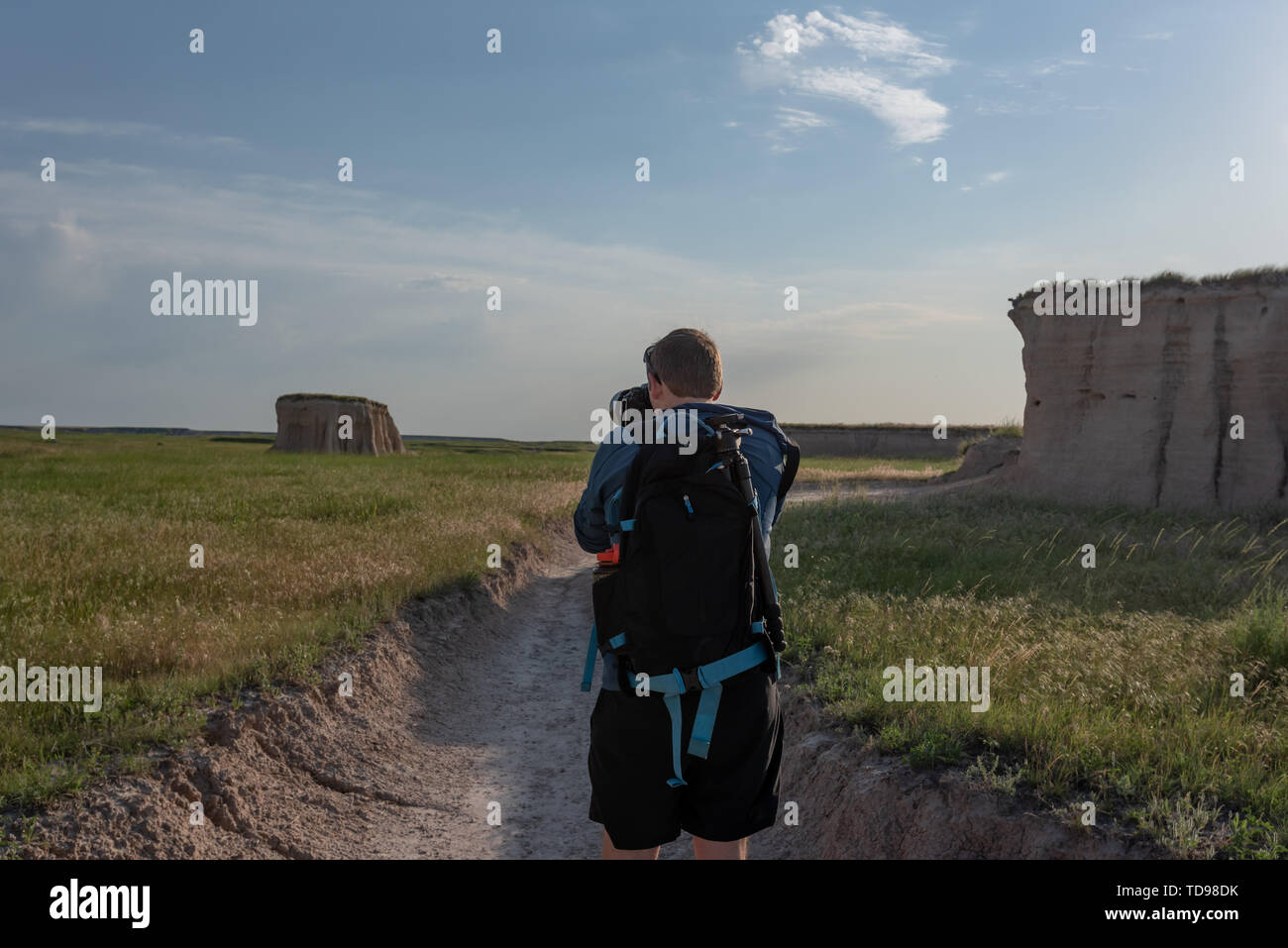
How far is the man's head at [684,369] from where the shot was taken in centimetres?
329

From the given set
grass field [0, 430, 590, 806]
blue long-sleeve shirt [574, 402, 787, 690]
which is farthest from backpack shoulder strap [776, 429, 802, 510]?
grass field [0, 430, 590, 806]

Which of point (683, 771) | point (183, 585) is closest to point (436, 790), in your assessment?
point (683, 771)

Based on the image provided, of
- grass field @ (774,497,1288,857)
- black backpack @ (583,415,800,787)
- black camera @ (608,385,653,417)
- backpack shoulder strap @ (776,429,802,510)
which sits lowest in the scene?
grass field @ (774,497,1288,857)

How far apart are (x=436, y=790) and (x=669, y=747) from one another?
4.12 m

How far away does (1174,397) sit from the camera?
59.9 ft

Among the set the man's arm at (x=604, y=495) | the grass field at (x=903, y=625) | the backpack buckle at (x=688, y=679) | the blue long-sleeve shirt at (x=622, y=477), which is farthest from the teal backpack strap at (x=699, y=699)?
the grass field at (x=903, y=625)

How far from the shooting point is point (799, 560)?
12156 millimetres

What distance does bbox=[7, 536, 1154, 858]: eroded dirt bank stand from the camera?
4.53 meters

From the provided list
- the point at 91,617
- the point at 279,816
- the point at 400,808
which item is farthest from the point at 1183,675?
the point at 91,617

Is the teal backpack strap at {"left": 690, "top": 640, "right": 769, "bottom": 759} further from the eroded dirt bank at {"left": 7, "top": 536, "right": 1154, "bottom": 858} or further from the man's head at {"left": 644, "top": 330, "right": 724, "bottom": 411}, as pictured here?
the eroded dirt bank at {"left": 7, "top": 536, "right": 1154, "bottom": 858}

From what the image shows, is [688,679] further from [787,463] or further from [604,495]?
[787,463]

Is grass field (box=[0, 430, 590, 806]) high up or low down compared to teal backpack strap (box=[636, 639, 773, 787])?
down

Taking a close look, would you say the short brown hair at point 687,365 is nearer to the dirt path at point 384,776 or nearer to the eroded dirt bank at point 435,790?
the eroded dirt bank at point 435,790

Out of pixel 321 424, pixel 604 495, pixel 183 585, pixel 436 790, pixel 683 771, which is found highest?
pixel 321 424
